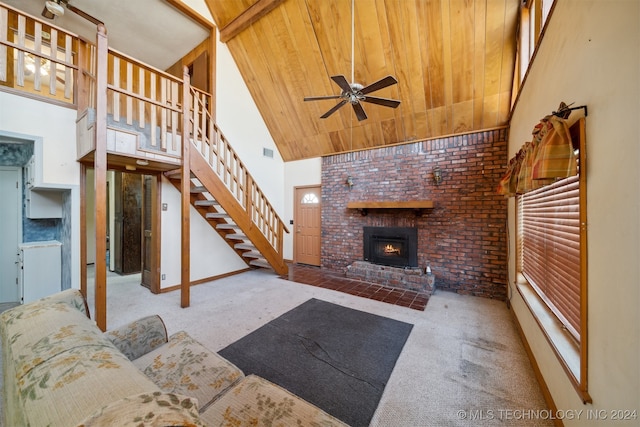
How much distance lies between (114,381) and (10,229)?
4593mm

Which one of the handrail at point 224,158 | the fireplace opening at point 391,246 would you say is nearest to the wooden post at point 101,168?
the handrail at point 224,158

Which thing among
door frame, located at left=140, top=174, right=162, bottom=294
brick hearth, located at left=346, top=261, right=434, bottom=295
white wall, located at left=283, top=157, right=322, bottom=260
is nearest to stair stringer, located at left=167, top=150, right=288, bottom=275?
door frame, located at left=140, top=174, right=162, bottom=294

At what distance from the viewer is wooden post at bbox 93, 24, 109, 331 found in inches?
102

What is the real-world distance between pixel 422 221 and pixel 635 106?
3.76m

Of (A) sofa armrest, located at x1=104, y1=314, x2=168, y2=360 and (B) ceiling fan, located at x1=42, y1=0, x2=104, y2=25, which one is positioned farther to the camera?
(B) ceiling fan, located at x1=42, y1=0, x2=104, y2=25

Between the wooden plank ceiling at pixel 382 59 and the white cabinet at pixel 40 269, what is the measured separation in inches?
180

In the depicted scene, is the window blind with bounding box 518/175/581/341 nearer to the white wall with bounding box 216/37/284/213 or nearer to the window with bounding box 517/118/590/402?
the window with bounding box 517/118/590/402

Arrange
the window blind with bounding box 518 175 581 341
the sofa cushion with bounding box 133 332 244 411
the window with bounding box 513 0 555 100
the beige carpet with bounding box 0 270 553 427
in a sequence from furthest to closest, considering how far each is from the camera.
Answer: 1. the window with bounding box 513 0 555 100
2. the beige carpet with bounding box 0 270 553 427
3. the window blind with bounding box 518 175 581 341
4. the sofa cushion with bounding box 133 332 244 411

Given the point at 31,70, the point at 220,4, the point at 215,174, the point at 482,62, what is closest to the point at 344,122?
the point at 482,62

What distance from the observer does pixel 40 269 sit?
298cm

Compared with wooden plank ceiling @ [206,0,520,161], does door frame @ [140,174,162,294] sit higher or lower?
lower

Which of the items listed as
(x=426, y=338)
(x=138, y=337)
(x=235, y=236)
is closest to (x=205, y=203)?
(x=235, y=236)

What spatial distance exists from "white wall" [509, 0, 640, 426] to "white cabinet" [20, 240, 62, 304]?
5149mm

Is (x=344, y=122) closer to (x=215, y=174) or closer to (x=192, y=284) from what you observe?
(x=215, y=174)
